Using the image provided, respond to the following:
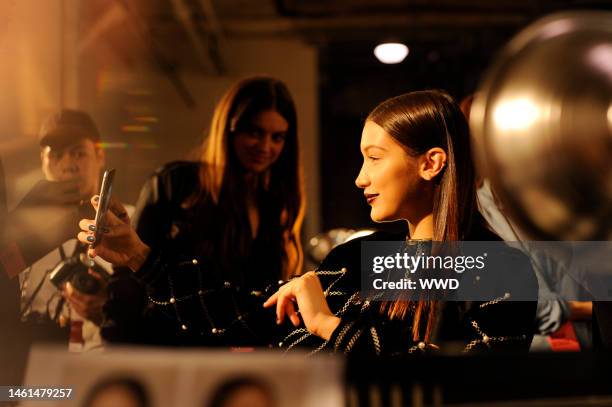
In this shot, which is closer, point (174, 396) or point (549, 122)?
point (174, 396)

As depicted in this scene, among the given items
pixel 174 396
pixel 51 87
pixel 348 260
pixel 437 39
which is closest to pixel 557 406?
pixel 348 260

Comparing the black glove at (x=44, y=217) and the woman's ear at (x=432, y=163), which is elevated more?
the woman's ear at (x=432, y=163)

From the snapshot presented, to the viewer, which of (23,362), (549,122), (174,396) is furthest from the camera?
(23,362)

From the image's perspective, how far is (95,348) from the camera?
1.59 metres

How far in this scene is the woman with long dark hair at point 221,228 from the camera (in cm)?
152

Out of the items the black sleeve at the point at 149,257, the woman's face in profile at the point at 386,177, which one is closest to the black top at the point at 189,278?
the black sleeve at the point at 149,257

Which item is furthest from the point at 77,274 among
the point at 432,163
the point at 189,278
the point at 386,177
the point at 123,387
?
the point at 432,163

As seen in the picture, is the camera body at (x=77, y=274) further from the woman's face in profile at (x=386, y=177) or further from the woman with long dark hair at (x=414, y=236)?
the woman's face in profile at (x=386, y=177)

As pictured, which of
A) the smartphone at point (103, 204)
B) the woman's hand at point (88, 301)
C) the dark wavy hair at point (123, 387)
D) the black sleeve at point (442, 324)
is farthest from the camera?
the woman's hand at point (88, 301)

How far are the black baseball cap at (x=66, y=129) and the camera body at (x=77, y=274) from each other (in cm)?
27

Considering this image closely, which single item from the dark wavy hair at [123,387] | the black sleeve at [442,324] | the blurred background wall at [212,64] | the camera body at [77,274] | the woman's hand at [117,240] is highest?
the blurred background wall at [212,64]

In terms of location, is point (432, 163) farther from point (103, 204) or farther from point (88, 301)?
point (88, 301)

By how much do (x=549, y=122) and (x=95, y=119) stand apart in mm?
1016

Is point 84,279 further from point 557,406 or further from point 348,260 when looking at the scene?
point 557,406
